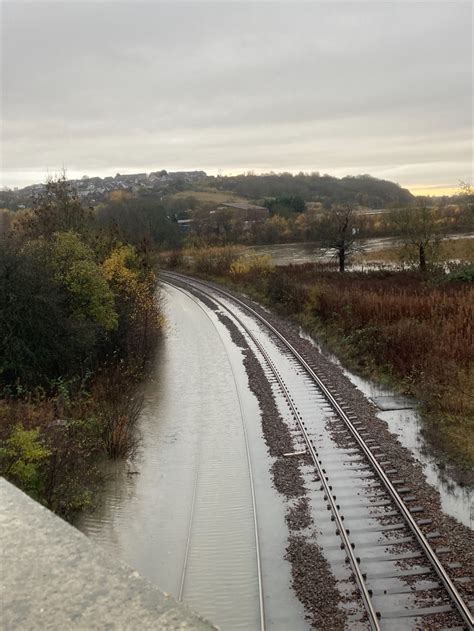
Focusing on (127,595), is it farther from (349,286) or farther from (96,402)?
(349,286)

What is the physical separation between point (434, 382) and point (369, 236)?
76.2 meters

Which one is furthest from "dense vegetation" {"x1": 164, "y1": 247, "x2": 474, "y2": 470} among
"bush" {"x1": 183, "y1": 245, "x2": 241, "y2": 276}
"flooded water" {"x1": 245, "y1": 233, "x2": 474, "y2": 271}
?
"flooded water" {"x1": 245, "y1": 233, "x2": 474, "y2": 271}

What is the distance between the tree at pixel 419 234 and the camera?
134ft

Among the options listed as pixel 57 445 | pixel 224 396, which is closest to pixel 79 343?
pixel 224 396

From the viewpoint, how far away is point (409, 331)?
20.8 meters

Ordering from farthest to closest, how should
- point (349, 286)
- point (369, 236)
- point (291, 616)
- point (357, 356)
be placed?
point (369, 236)
point (349, 286)
point (357, 356)
point (291, 616)

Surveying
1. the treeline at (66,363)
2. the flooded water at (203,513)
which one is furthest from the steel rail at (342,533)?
the treeline at (66,363)

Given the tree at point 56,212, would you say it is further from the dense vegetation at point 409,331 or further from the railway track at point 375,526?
the railway track at point 375,526

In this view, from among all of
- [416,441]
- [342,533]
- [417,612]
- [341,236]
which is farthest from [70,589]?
[341,236]

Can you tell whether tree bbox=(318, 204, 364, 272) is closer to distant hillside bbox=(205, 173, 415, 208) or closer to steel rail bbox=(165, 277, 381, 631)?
steel rail bbox=(165, 277, 381, 631)

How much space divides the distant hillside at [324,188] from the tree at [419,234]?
9486cm

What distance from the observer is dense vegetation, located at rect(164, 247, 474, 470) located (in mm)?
14211

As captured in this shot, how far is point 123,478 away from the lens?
11688 millimetres

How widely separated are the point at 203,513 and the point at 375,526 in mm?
3188
